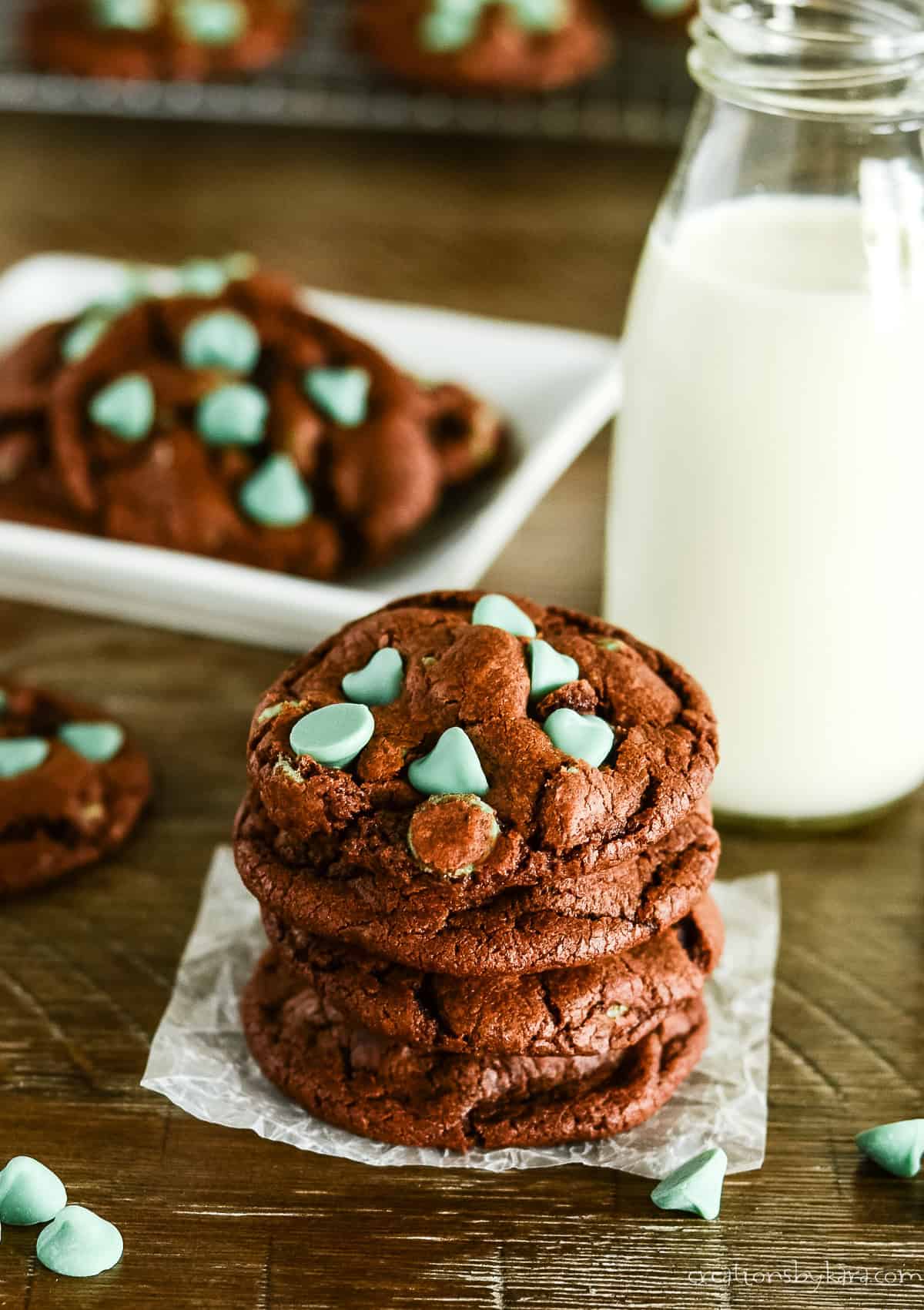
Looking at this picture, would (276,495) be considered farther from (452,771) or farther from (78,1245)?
(78,1245)

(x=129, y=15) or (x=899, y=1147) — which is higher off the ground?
(x=129, y=15)

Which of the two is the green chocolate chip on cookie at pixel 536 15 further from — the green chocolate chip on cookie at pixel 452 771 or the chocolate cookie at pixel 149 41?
the green chocolate chip on cookie at pixel 452 771

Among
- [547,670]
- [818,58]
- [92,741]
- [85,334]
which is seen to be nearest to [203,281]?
[85,334]

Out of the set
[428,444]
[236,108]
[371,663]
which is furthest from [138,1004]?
[236,108]

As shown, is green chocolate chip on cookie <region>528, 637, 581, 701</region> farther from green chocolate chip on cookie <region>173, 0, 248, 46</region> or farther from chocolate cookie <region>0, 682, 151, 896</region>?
green chocolate chip on cookie <region>173, 0, 248, 46</region>

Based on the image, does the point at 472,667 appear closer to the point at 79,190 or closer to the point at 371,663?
the point at 371,663

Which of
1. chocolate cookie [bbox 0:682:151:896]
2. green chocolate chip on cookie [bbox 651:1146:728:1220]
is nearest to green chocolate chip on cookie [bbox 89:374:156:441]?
chocolate cookie [bbox 0:682:151:896]
